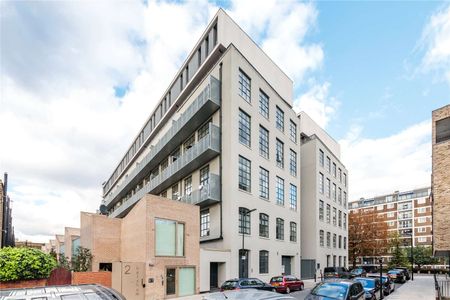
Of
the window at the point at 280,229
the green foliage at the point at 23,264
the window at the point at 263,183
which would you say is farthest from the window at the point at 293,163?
the green foliage at the point at 23,264

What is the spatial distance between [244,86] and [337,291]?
74.2ft

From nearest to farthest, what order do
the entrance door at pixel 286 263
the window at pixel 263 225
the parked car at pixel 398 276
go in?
the window at pixel 263 225 < the parked car at pixel 398 276 < the entrance door at pixel 286 263

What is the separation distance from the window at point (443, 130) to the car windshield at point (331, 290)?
11883 mm

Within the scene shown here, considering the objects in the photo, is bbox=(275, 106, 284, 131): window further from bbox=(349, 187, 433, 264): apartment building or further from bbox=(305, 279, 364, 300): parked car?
bbox=(349, 187, 433, 264): apartment building

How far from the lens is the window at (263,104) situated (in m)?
34.7

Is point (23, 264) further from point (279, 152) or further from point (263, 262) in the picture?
point (279, 152)

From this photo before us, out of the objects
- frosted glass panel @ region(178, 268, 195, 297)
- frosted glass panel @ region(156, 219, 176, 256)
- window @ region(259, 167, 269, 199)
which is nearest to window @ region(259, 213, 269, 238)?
window @ region(259, 167, 269, 199)

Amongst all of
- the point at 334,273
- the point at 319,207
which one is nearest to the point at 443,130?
the point at 334,273

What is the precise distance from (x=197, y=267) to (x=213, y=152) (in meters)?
9.94

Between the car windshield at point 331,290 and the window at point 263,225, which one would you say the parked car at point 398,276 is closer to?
the window at point 263,225

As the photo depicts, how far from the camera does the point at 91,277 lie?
19672 mm

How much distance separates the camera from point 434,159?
19812 millimetres

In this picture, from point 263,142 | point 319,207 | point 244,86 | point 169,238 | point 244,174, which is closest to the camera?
point 169,238

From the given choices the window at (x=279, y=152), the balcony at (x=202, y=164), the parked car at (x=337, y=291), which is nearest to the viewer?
the parked car at (x=337, y=291)
